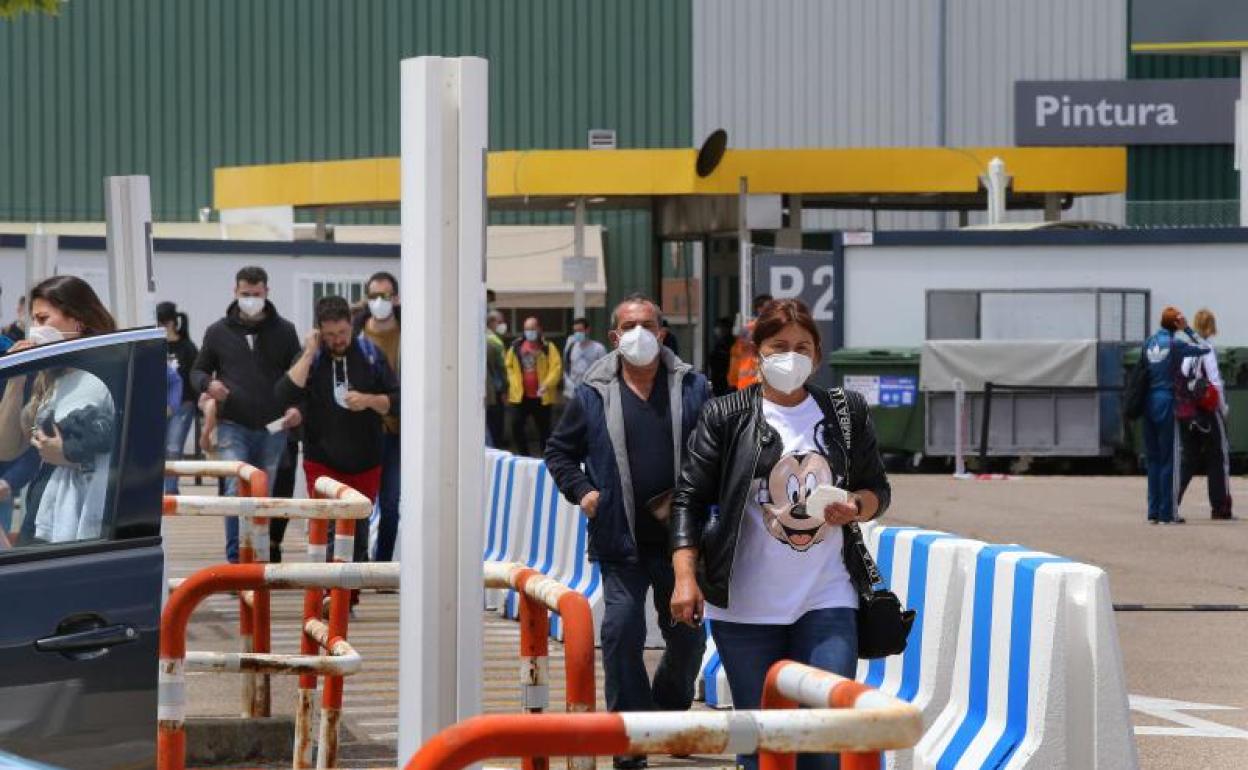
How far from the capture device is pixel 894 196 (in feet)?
123

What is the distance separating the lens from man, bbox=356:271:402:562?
1355cm

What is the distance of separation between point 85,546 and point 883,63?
4177 cm

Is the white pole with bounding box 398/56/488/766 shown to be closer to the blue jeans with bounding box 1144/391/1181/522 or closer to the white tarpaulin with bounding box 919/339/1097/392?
the blue jeans with bounding box 1144/391/1181/522

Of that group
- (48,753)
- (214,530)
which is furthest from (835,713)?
(214,530)

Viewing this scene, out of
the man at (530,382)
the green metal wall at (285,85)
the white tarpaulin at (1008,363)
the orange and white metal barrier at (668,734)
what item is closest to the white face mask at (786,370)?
the orange and white metal barrier at (668,734)

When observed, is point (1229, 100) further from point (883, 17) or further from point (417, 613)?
point (417, 613)

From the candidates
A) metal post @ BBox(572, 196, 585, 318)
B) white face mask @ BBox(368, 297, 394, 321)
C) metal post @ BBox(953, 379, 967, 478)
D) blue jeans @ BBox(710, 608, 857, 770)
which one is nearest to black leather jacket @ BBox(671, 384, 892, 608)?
→ blue jeans @ BBox(710, 608, 857, 770)

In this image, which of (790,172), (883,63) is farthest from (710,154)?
(883,63)

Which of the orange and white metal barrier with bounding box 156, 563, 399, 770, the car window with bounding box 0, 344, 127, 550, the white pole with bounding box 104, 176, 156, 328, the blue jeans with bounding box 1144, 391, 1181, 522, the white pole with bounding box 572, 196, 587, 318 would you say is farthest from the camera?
the white pole with bounding box 572, 196, 587, 318

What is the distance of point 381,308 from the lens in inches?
531

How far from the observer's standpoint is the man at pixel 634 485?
8523 mm

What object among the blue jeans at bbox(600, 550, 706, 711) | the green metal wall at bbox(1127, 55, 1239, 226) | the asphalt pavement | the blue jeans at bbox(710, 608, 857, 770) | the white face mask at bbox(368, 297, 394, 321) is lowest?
the asphalt pavement

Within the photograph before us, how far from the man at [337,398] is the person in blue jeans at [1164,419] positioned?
336 inches

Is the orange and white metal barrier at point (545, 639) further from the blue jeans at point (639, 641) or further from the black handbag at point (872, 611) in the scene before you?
the blue jeans at point (639, 641)
